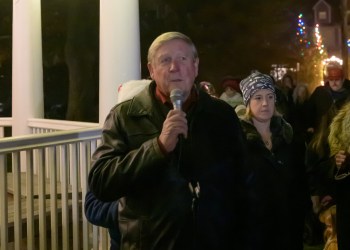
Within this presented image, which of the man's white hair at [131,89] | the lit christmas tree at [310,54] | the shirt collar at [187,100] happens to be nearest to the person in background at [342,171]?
the man's white hair at [131,89]

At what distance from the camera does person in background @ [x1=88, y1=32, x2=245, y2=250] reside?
2.36 meters

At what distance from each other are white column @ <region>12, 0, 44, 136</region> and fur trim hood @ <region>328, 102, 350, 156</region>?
16.8ft

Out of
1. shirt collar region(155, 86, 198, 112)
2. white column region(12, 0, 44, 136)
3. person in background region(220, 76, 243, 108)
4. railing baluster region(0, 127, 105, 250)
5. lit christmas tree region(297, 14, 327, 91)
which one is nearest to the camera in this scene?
shirt collar region(155, 86, 198, 112)

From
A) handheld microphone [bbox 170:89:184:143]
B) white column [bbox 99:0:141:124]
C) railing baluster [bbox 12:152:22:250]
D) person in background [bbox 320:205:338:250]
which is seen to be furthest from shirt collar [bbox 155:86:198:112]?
white column [bbox 99:0:141:124]

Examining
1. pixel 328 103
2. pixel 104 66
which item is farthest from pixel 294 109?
pixel 104 66

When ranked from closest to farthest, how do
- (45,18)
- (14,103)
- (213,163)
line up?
(213,163)
(14,103)
(45,18)

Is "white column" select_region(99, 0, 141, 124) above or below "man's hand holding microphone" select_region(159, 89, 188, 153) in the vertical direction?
above

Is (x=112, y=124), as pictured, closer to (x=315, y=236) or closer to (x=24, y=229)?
(x=24, y=229)

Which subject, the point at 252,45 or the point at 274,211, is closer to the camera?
the point at 274,211

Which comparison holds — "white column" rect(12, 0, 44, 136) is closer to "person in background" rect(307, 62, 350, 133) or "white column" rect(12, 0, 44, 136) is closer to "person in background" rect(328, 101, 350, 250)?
"person in background" rect(307, 62, 350, 133)

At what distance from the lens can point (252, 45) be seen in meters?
29.9

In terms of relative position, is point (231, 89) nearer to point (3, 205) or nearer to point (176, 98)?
point (3, 205)

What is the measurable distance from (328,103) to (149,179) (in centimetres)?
544

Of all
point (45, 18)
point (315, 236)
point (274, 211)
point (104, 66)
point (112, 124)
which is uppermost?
point (45, 18)
